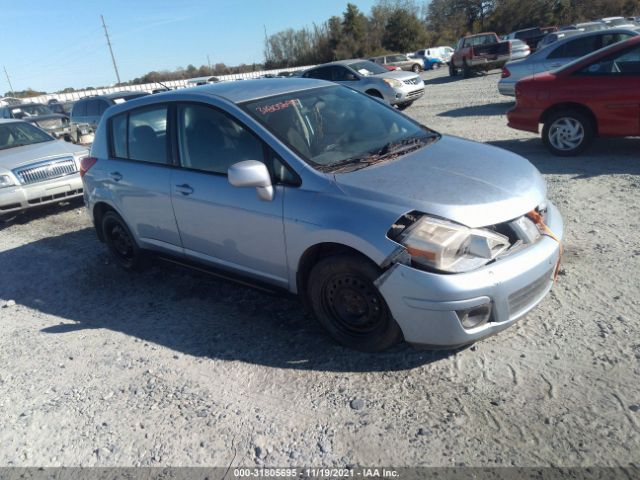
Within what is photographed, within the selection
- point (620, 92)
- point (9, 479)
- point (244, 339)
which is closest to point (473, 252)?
point (244, 339)

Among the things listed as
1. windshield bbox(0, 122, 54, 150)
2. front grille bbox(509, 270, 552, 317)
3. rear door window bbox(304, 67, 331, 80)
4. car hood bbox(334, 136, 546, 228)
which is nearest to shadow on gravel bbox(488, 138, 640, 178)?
car hood bbox(334, 136, 546, 228)

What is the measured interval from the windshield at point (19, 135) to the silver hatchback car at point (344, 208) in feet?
17.0

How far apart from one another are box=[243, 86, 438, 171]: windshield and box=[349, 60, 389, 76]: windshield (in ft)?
40.7

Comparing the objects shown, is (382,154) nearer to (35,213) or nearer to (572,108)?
(572,108)

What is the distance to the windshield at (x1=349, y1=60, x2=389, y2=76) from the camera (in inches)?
633

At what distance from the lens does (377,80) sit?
49.9 ft

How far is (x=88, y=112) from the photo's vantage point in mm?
13773

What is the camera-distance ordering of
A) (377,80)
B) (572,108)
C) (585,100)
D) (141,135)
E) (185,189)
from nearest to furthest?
(185,189) < (141,135) < (585,100) < (572,108) < (377,80)

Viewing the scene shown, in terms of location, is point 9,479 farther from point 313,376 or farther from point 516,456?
point 516,456

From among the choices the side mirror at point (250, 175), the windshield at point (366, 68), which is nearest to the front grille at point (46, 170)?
the side mirror at point (250, 175)

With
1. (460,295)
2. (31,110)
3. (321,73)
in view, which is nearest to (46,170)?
(460,295)

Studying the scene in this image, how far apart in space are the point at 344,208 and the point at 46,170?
21.3ft

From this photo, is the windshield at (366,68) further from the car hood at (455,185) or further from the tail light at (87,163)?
the car hood at (455,185)

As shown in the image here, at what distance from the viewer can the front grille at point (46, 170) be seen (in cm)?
749
